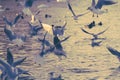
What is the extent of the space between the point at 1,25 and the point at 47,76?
2137cm

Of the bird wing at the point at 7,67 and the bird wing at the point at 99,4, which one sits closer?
the bird wing at the point at 7,67

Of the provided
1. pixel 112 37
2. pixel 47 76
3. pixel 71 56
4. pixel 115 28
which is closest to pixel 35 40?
pixel 112 37

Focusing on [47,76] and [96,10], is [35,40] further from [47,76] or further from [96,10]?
Answer: [96,10]

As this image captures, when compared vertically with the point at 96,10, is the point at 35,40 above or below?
below

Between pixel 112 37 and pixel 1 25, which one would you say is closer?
pixel 112 37

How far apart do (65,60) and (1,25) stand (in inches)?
721

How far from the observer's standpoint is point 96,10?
10.7 m

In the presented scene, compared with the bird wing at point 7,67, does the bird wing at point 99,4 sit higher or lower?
higher

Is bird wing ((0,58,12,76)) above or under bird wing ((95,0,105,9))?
under

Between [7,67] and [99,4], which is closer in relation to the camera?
[7,67]

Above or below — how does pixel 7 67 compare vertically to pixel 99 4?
below

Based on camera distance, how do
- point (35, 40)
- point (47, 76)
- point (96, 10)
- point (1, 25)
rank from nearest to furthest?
point (96, 10) < point (47, 76) < point (35, 40) < point (1, 25)

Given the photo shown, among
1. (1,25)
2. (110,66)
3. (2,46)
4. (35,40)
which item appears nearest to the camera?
(110,66)

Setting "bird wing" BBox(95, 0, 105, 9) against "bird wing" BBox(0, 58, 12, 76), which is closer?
"bird wing" BBox(0, 58, 12, 76)
